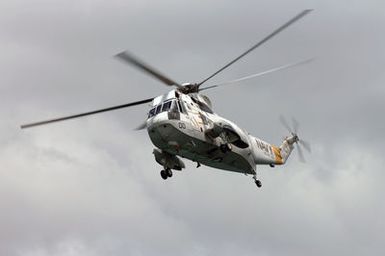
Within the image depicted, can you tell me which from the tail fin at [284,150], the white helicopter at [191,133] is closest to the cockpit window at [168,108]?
the white helicopter at [191,133]

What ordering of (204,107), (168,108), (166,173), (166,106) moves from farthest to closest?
(204,107) < (166,173) < (166,106) < (168,108)

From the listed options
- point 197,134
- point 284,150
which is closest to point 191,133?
point 197,134

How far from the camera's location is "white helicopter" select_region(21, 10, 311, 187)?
52.4m

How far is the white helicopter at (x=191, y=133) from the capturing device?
172 feet

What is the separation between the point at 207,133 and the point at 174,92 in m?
4.16

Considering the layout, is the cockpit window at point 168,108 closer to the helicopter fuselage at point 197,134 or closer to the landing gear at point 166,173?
the helicopter fuselage at point 197,134

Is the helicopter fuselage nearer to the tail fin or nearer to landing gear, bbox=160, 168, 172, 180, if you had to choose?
landing gear, bbox=160, 168, 172, 180

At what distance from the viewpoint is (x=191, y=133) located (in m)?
53.8

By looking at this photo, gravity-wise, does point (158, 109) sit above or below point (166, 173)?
above

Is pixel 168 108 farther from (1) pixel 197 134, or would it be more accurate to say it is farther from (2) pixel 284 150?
(2) pixel 284 150

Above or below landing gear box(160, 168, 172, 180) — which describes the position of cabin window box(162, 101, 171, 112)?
above

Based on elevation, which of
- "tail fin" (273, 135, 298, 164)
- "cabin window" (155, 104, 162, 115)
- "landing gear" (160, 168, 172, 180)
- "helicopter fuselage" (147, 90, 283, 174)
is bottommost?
"tail fin" (273, 135, 298, 164)

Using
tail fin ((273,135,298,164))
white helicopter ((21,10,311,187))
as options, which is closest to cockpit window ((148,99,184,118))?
white helicopter ((21,10,311,187))

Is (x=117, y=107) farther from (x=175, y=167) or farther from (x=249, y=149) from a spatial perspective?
(x=249, y=149)
